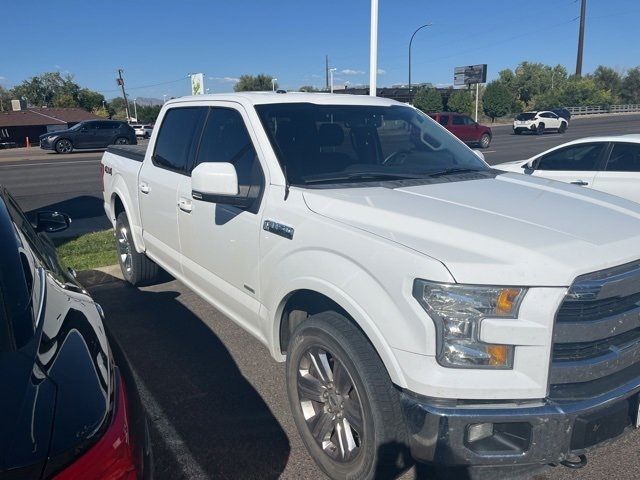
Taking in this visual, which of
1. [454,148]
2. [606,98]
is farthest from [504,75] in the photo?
[454,148]

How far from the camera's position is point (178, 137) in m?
4.81

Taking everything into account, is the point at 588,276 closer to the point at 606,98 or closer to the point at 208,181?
the point at 208,181

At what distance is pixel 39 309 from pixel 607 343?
2.36 m

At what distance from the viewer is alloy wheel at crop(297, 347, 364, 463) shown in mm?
2748

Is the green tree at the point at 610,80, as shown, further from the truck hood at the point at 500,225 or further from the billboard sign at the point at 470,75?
the truck hood at the point at 500,225

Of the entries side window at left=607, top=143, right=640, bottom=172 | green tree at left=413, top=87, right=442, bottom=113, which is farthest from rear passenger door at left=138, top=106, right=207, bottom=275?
green tree at left=413, top=87, right=442, bottom=113

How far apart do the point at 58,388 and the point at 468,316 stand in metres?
1.53

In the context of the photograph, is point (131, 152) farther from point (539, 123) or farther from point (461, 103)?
point (461, 103)

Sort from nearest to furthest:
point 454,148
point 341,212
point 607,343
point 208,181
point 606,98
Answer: point 607,343 < point 341,212 < point 208,181 < point 454,148 < point 606,98

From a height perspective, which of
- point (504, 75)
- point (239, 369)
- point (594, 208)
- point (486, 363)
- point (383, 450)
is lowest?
point (239, 369)

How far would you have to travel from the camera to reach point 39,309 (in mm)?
2223

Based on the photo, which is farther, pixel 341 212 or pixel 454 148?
pixel 454 148

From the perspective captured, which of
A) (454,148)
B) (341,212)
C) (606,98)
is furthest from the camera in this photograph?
(606,98)

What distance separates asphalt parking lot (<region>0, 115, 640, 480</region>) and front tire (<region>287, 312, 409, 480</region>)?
234 millimetres
